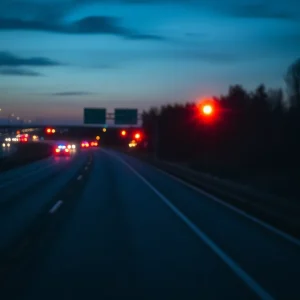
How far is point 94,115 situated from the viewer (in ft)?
317

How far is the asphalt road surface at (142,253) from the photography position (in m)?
11.6

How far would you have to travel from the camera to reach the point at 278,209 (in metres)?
23.2

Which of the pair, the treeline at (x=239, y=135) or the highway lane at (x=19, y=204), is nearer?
the highway lane at (x=19, y=204)

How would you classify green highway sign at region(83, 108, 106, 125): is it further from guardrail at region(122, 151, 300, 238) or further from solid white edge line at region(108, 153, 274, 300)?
solid white edge line at region(108, 153, 274, 300)

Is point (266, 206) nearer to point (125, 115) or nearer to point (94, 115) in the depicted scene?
point (94, 115)

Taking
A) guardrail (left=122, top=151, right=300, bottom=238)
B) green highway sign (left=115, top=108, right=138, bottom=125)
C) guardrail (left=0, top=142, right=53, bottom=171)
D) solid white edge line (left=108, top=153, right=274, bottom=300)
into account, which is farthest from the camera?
green highway sign (left=115, top=108, right=138, bottom=125)

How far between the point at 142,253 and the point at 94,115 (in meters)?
81.8

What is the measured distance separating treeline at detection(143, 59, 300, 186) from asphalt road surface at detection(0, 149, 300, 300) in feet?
59.6

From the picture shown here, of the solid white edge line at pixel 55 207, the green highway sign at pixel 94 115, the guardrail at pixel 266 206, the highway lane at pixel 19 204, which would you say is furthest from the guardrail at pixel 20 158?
the solid white edge line at pixel 55 207

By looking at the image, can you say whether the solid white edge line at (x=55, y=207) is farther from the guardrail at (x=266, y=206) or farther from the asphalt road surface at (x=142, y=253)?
the guardrail at (x=266, y=206)

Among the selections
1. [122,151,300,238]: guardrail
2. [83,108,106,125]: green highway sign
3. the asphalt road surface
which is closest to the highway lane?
the asphalt road surface

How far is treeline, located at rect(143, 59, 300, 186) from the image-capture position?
49438 mm

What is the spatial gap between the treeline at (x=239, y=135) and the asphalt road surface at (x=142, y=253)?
18.2 metres

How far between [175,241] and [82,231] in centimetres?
301
